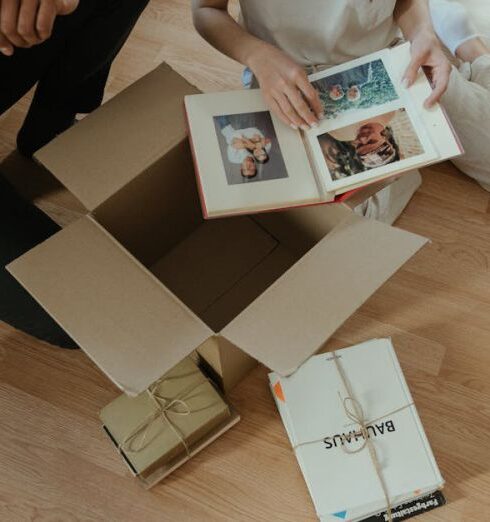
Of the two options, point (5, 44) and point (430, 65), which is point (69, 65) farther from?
point (430, 65)

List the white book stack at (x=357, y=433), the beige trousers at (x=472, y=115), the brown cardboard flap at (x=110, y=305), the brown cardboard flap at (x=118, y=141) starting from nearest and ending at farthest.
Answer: the brown cardboard flap at (x=110, y=305), the brown cardboard flap at (x=118, y=141), the white book stack at (x=357, y=433), the beige trousers at (x=472, y=115)

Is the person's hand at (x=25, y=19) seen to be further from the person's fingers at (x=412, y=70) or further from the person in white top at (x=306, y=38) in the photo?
the person's fingers at (x=412, y=70)

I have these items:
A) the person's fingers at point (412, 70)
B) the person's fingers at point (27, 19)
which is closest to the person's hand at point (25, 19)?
the person's fingers at point (27, 19)

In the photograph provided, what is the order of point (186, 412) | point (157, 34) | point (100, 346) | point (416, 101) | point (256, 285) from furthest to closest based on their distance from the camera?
1. point (157, 34)
2. point (256, 285)
3. point (186, 412)
4. point (416, 101)
5. point (100, 346)

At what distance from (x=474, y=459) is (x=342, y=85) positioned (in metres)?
0.69

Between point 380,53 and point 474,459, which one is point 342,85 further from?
point 474,459

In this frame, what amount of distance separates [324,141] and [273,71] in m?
0.13

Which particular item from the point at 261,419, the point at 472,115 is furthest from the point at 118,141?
the point at 472,115

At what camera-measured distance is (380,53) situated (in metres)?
0.83

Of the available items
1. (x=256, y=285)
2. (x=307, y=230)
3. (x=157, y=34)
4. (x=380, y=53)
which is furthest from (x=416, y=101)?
(x=157, y=34)

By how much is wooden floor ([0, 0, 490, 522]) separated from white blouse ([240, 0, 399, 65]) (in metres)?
0.38

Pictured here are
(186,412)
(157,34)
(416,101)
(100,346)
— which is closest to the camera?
(100,346)

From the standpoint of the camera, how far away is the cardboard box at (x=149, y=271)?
2.01ft

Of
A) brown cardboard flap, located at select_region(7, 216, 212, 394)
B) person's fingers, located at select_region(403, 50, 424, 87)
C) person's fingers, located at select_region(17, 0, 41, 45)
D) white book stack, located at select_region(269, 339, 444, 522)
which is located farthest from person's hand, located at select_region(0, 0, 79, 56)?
white book stack, located at select_region(269, 339, 444, 522)
